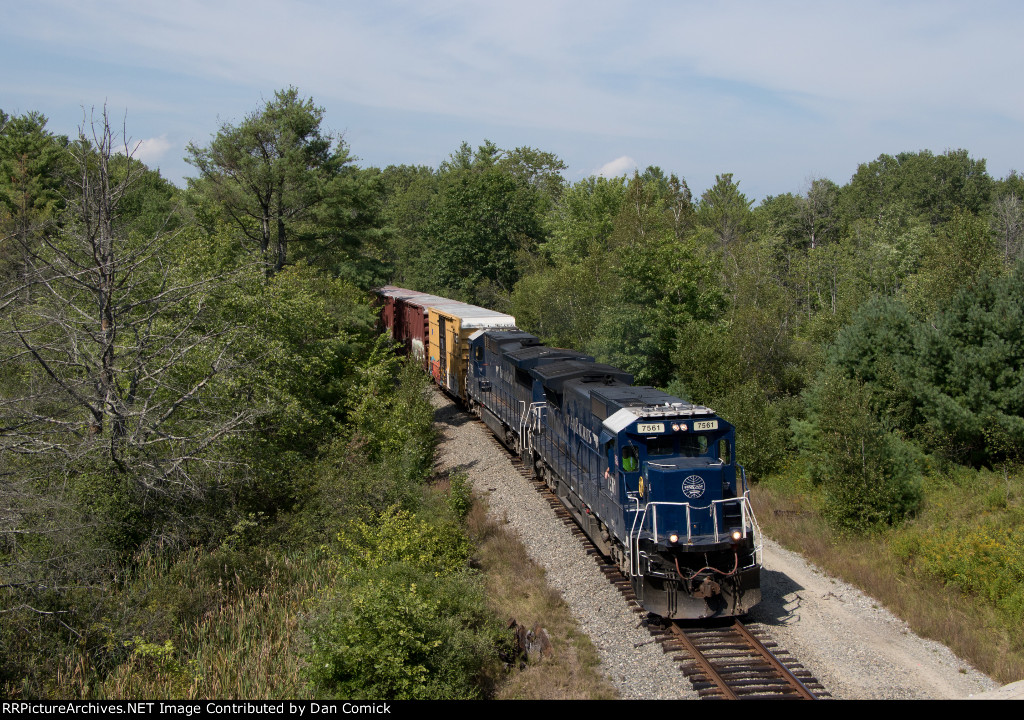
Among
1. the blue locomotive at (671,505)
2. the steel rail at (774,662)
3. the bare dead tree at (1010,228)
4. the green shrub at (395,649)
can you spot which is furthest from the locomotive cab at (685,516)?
the bare dead tree at (1010,228)

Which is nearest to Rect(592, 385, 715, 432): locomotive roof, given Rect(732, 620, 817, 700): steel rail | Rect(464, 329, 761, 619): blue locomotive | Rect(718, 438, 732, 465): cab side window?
Rect(464, 329, 761, 619): blue locomotive

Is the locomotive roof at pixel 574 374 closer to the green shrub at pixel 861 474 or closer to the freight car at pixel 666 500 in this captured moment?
the freight car at pixel 666 500

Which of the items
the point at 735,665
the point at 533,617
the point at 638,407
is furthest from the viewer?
the point at 638,407

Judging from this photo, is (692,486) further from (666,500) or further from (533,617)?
(533,617)

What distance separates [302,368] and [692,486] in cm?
1145

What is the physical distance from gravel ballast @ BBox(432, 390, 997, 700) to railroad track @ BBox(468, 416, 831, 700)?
0.22 m

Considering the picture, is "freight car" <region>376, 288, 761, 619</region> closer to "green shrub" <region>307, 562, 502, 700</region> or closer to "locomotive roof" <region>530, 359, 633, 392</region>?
"locomotive roof" <region>530, 359, 633, 392</region>

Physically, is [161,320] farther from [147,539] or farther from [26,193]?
[26,193]

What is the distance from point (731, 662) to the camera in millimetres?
10906

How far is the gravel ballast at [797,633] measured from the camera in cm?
1050

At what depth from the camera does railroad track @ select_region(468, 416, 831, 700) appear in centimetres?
1003

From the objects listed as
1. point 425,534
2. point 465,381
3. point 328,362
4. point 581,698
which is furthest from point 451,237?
point 581,698

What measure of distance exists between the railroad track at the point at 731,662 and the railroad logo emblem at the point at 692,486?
2346 millimetres

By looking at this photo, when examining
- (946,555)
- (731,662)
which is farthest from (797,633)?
(946,555)
